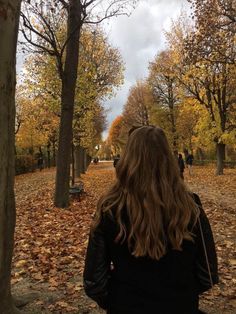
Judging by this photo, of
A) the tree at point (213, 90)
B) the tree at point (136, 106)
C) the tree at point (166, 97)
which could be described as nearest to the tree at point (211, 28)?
the tree at point (213, 90)

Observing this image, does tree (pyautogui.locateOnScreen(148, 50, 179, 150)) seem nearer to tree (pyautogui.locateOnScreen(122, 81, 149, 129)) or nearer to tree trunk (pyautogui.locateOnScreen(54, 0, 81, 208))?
tree (pyautogui.locateOnScreen(122, 81, 149, 129))

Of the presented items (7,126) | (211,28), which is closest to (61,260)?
(7,126)

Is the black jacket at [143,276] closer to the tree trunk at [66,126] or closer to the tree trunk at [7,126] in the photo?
the tree trunk at [7,126]

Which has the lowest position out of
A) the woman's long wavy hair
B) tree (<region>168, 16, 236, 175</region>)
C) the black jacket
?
the black jacket

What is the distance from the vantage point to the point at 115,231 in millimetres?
2373

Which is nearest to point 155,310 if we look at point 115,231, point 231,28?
point 115,231

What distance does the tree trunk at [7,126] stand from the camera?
14.7ft

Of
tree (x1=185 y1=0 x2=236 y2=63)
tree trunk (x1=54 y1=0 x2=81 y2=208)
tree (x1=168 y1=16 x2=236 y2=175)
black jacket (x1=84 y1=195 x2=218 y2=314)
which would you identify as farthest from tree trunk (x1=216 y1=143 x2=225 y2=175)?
black jacket (x1=84 y1=195 x2=218 y2=314)

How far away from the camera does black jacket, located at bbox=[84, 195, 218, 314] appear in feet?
7.67

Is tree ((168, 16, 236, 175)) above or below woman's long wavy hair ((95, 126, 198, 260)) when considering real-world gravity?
above

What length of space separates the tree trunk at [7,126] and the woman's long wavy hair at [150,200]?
7.81 ft

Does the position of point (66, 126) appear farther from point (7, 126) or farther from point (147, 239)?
point (147, 239)

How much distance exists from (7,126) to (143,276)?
280cm

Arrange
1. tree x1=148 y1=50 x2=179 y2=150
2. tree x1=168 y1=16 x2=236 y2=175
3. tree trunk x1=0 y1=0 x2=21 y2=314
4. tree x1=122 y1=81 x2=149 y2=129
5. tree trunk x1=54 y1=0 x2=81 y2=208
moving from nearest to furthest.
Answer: tree trunk x1=0 y1=0 x2=21 y2=314 → tree trunk x1=54 y1=0 x2=81 y2=208 → tree x1=168 y1=16 x2=236 y2=175 → tree x1=148 y1=50 x2=179 y2=150 → tree x1=122 y1=81 x2=149 y2=129
